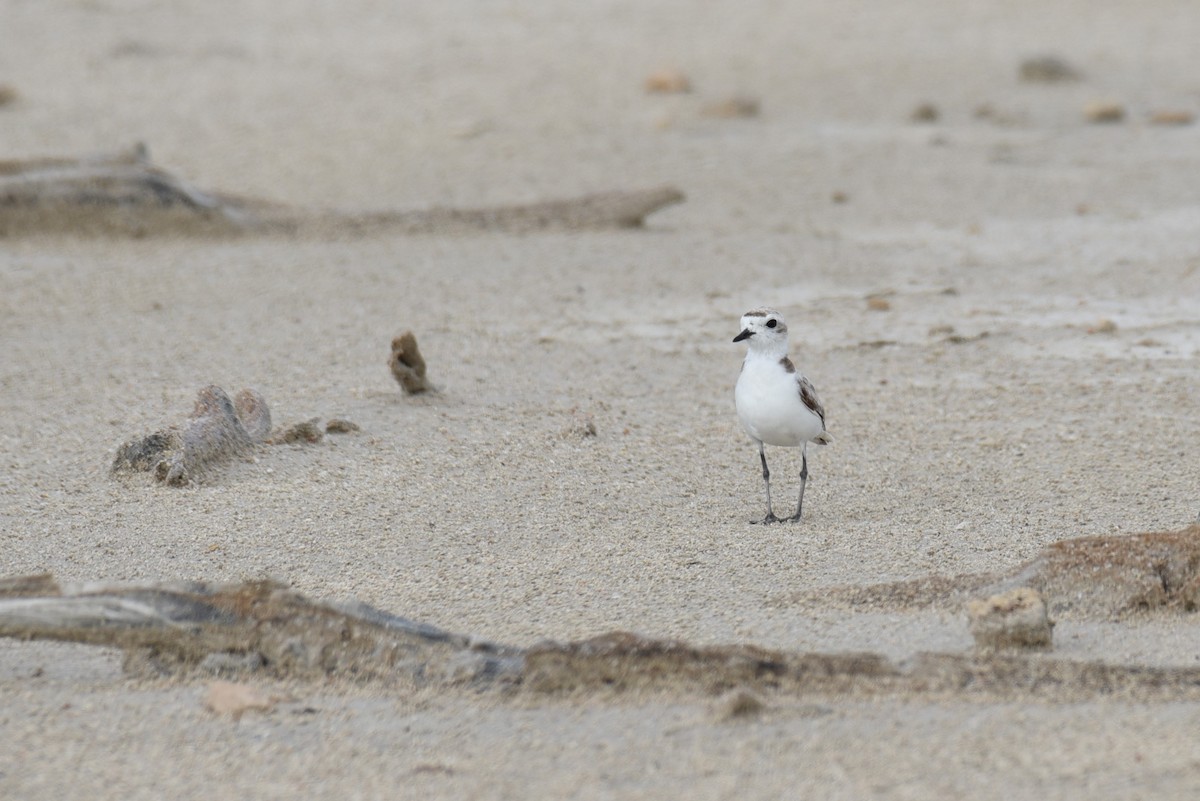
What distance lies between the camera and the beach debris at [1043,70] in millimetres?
13469

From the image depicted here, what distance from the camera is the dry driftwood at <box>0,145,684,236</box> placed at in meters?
8.91

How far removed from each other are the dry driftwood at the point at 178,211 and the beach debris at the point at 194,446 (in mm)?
3797

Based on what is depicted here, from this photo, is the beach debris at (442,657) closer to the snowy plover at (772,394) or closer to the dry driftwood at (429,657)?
the dry driftwood at (429,657)

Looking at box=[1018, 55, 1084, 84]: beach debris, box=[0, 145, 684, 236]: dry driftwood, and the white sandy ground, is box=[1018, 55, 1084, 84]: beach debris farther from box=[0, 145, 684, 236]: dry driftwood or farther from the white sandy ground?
box=[0, 145, 684, 236]: dry driftwood

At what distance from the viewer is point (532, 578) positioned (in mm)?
4395

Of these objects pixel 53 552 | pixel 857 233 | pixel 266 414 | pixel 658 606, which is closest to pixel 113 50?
pixel 857 233

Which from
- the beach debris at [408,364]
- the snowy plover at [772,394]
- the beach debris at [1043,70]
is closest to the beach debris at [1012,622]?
the snowy plover at [772,394]

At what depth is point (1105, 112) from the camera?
12195 millimetres

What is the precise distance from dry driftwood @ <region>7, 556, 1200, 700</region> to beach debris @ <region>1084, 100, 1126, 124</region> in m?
9.52

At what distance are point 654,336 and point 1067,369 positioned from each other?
1.89m

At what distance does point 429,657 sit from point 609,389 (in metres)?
3.12

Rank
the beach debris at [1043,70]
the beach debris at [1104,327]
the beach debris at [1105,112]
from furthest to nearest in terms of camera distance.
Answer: the beach debris at [1043,70] < the beach debris at [1105,112] < the beach debris at [1104,327]

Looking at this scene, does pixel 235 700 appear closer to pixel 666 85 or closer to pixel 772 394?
pixel 772 394

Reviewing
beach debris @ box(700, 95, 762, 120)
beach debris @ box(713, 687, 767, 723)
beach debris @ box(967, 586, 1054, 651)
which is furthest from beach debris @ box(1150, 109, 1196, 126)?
beach debris @ box(713, 687, 767, 723)
